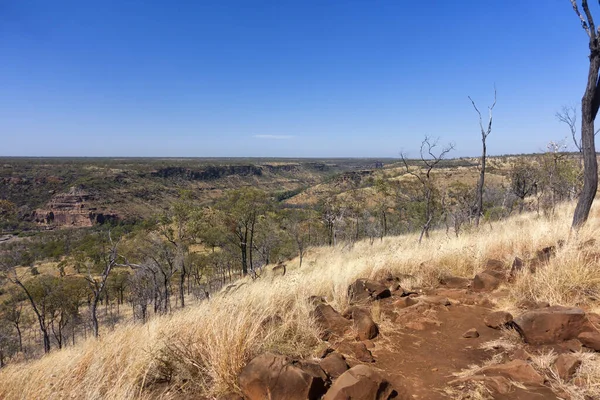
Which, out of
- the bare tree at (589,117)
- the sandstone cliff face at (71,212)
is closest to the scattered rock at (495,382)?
the bare tree at (589,117)

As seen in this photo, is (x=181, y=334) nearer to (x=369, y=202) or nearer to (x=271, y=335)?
(x=271, y=335)

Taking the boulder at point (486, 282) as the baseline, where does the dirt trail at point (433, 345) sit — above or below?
below

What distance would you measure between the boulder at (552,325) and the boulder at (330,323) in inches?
67.7

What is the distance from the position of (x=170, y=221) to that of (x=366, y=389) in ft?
90.4

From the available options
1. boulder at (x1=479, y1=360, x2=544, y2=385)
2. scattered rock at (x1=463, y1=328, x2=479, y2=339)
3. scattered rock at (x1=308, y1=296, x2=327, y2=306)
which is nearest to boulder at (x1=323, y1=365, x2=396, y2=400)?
boulder at (x1=479, y1=360, x2=544, y2=385)

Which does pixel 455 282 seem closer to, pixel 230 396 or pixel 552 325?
pixel 552 325

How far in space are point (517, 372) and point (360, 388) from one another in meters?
1.24

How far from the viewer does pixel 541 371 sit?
2490 mm

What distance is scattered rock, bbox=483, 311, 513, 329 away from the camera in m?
3.43

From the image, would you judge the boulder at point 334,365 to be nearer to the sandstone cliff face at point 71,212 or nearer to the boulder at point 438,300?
the boulder at point 438,300

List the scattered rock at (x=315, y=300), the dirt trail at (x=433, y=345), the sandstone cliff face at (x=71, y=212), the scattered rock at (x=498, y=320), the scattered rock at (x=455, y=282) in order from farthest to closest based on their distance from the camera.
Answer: the sandstone cliff face at (x=71, y=212) < the scattered rock at (x=455, y=282) < the scattered rock at (x=315, y=300) < the scattered rock at (x=498, y=320) < the dirt trail at (x=433, y=345)

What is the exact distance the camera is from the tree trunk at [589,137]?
6492mm

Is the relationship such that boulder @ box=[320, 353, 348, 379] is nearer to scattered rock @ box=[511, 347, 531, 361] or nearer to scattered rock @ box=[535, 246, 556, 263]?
scattered rock @ box=[511, 347, 531, 361]

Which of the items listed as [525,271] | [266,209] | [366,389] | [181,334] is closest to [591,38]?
[525,271]
